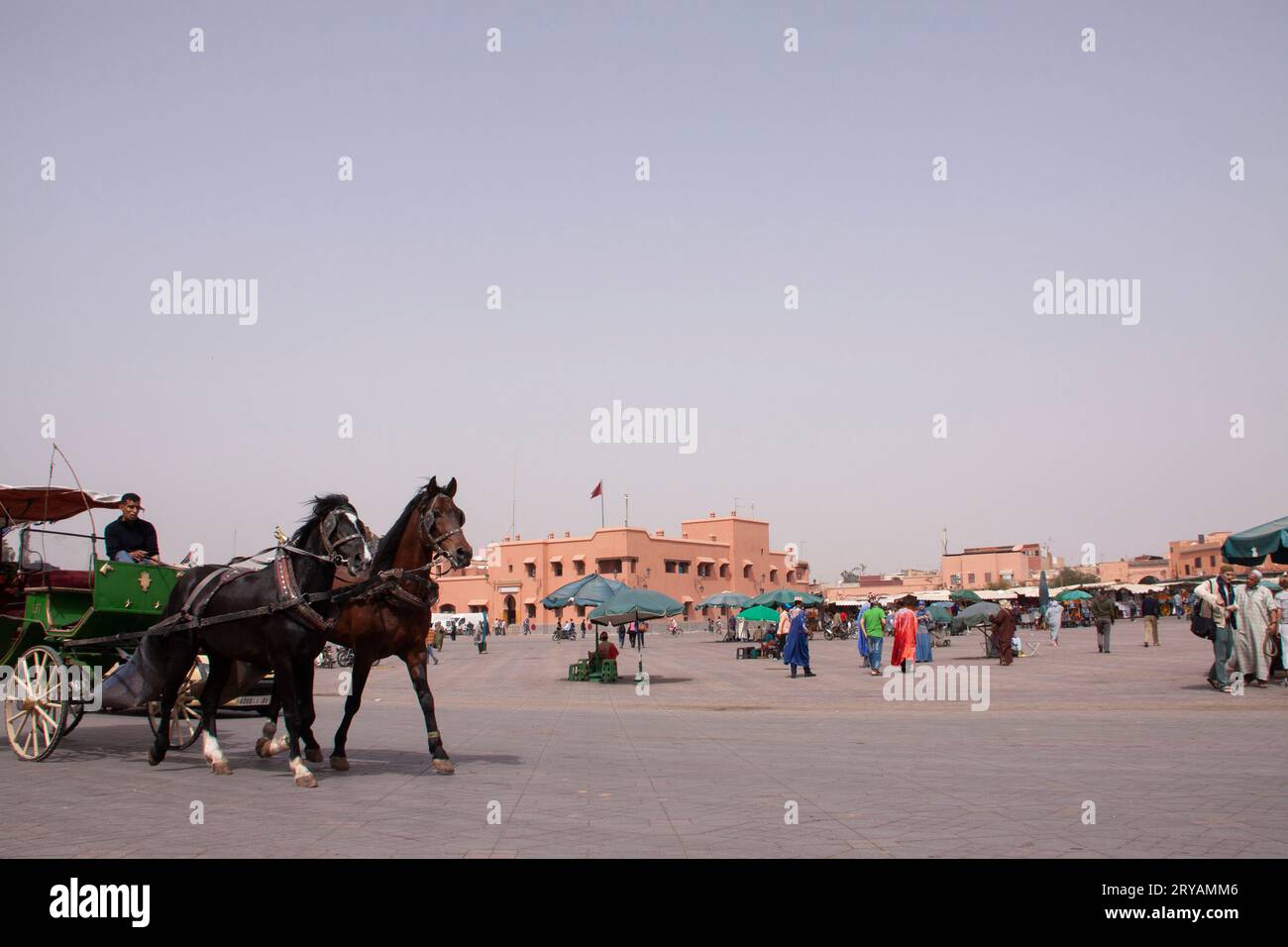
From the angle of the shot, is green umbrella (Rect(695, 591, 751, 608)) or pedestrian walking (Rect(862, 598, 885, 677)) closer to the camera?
pedestrian walking (Rect(862, 598, 885, 677))

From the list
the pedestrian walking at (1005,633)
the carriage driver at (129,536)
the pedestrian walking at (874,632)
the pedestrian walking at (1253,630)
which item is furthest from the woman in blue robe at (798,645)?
the carriage driver at (129,536)

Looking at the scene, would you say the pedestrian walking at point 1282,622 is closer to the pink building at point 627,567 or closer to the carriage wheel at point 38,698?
the carriage wheel at point 38,698

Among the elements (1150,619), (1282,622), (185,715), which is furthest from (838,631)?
(185,715)

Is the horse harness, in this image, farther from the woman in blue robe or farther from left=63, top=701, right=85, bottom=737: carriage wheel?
the woman in blue robe

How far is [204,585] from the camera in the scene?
10.2 meters

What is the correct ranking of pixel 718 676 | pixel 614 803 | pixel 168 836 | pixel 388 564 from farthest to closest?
pixel 718 676, pixel 388 564, pixel 614 803, pixel 168 836

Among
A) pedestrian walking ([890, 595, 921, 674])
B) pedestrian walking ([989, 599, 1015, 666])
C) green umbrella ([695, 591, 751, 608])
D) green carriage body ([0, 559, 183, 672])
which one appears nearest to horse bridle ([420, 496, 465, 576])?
green carriage body ([0, 559, 183, 672])

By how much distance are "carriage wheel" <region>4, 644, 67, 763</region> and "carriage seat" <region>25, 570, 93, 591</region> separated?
0.70 meters

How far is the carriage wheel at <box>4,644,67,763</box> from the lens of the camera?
417 inches

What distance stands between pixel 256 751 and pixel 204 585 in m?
1.97

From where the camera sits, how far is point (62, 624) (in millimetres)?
11352

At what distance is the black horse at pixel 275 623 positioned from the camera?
931 cm
